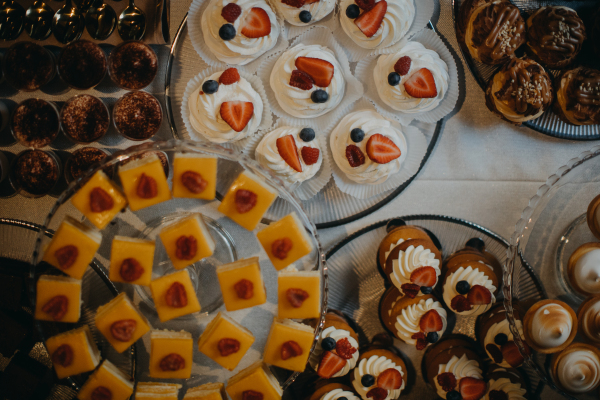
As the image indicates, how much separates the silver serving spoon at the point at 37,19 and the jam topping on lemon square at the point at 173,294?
1804mm

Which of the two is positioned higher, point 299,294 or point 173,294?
point 299,294

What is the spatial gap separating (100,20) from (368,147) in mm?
1887

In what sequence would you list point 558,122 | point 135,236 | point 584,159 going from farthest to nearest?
1. point 558,122
2. point 135,236
3. point 584,159

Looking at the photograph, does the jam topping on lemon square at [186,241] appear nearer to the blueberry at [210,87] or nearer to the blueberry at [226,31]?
the blueberry at [210,87]

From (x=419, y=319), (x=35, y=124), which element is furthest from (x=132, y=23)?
(x=419, y=319)

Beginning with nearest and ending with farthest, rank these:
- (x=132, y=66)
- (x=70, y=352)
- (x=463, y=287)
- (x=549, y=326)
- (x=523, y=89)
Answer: (x=549, y=326), (x=70, y=352), (x=463, y=287), (x=523, y=89), (x=132, y=66)

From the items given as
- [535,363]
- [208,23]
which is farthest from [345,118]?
[535,363]

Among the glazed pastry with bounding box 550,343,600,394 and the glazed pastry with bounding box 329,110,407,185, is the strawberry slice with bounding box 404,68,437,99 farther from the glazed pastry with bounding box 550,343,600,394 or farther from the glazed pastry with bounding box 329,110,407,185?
the glazed pastry with bounding box 550,343,600,394

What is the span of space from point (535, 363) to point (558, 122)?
4.75ft

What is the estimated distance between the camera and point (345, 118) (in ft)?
7.59

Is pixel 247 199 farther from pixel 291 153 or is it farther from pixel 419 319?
pixel 419 319

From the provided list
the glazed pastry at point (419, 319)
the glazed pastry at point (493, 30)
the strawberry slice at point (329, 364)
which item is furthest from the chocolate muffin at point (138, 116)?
the glazed pastry at point (493, 30)

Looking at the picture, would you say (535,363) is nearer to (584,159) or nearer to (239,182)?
(584,159)

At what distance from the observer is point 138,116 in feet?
7.73
